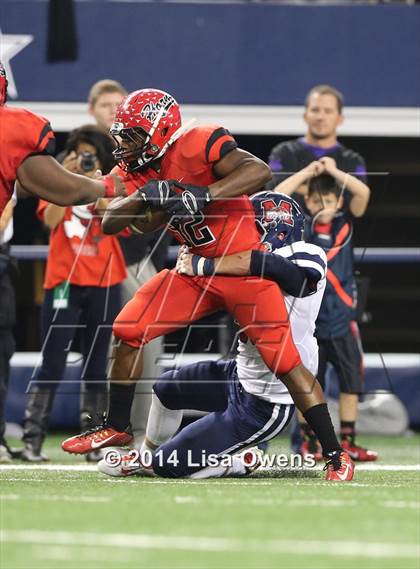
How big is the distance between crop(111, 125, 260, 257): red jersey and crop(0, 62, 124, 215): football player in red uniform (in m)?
0.40

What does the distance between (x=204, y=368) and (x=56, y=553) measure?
9.30 ft

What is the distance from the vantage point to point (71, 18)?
33.6 ft

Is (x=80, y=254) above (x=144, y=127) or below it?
below

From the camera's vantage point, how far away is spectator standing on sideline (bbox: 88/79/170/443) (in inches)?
331

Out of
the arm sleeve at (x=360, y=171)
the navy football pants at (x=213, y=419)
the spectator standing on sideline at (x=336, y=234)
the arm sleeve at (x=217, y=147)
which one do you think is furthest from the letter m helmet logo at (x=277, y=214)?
the arm sleeve at (x=360, y=171)

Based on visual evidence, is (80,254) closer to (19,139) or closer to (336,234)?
(336,234)

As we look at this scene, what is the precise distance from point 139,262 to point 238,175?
221 cm

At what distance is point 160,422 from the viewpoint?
23.0 ft

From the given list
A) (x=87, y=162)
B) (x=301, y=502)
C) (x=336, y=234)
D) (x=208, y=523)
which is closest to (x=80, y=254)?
(x=87, y=162)

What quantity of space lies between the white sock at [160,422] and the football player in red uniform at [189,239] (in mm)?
327

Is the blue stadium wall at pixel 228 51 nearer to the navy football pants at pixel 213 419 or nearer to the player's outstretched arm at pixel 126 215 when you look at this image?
the player's outstretched arm at pixel 126 215

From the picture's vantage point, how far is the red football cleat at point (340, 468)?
644 centimetres

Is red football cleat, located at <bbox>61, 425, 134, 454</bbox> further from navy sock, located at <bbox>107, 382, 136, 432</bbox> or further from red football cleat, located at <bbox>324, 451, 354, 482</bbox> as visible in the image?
red football cleat, located at <bbox>324, 451, 354, 482</bbox>

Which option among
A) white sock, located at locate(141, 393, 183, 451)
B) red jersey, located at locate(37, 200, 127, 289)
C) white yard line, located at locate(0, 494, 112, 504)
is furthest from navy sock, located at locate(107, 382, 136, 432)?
red jersey, located at locate(37, 200, 127, 289)
